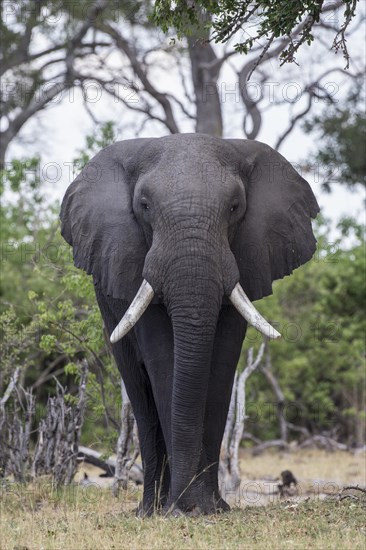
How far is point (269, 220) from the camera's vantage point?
29.9 ft

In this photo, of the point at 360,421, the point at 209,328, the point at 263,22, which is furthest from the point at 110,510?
the point at 360,421

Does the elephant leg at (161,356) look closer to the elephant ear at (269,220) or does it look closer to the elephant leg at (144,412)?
the elephant leg at (144,412)

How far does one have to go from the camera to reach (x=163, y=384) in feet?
28.2

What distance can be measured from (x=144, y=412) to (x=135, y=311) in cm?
156

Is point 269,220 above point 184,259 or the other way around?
above

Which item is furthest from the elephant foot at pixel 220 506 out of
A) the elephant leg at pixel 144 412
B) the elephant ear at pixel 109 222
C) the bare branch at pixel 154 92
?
the bare branch at pixel 154 92

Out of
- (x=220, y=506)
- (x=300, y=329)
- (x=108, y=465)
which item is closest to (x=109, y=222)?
(x=220, y=506)

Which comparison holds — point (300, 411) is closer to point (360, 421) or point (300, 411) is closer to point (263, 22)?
point (360, 421)

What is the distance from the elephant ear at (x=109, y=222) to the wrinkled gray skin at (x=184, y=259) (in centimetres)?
1

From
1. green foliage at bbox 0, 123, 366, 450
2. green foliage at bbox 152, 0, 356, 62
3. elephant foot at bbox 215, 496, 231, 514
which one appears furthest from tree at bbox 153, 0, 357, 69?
green foliage at bbox 0, 123, 366, 450

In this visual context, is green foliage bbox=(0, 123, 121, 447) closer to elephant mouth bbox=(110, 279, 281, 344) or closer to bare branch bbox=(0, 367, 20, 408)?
bare branch bbox=(0, 367, 20, 408)

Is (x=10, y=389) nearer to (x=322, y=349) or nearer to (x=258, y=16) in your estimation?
(x=258, y=16)

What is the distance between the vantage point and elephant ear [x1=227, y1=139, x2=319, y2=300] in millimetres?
8938

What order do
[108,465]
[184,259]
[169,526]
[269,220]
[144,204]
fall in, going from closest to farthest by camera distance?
[169,526] → [184,259] → [144,204] → [269,220] → [108,465]
